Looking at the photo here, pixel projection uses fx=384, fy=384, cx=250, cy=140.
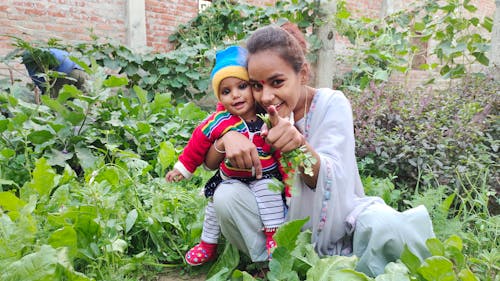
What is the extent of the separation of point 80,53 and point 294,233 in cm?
390

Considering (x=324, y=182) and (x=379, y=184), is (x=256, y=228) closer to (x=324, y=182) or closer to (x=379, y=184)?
(x=324, y=182)

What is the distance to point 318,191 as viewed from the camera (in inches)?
56.9

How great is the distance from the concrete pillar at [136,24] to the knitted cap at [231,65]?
4.27 meters

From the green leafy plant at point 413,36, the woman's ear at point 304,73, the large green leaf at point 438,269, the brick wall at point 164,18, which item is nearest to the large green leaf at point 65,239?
the woman's ear at point 304,73

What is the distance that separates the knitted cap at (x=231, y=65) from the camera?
57.7 inches

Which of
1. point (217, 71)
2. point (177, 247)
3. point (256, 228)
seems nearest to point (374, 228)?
point (256, 228)

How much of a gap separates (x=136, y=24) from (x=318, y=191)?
4864mm

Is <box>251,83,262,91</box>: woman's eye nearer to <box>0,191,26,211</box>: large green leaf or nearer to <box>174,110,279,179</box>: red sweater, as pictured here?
<box>174,110,279,179</box>: red sweater

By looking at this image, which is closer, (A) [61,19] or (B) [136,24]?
(A) [61,19]

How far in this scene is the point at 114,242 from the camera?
152 cm

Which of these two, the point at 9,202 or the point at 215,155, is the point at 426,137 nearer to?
the point at 215,155

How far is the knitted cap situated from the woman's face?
36 millimetres

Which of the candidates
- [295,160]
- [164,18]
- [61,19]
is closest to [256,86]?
[295,160]

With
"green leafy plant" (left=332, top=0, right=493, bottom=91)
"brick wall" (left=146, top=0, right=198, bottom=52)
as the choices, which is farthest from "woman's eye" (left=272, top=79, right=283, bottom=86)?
"brick wall" (left=146, top=0, right=198, bottom=52)
